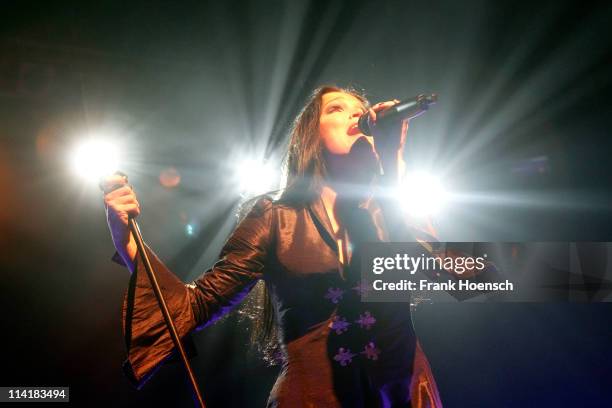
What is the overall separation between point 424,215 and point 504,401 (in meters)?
2.02

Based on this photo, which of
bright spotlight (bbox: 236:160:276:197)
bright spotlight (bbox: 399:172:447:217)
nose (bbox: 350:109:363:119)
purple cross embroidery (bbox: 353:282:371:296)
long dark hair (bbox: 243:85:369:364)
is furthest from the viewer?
bright spotlight (bbox: 236:160:276:197)

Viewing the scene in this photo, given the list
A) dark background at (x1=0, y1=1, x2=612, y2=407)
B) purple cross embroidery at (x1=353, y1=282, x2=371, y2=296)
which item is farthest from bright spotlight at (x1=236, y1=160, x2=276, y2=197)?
purple cross embroidery at (x1=353, y1=282, x2=371, y2=296)

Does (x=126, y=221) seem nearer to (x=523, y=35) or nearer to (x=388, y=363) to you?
(x=388, y=363)

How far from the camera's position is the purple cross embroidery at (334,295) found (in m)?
1.36

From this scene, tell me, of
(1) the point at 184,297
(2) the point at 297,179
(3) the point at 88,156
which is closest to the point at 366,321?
(1) the point at 184,297

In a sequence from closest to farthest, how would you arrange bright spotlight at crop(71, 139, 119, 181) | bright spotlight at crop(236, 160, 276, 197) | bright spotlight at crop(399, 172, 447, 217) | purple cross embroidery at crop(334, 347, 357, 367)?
purple cross embroidery at crop(334, 347, 357, 367) → bright spotlight at crop(71, 139, 119, 181) → bright spotlight at crop(399, 172, 447, 217) → bright spotlight at crop(236, 160, 276, 197)

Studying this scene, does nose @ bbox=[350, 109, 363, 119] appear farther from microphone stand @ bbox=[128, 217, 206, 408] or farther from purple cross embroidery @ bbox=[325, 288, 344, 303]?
microphone stand @ bbox=[128, 217, 206, 408]

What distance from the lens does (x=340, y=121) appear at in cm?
178

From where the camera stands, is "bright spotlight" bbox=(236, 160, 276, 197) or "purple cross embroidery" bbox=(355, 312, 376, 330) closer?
"purple cross embroidery" bbox=(355, 312, 376, 330)

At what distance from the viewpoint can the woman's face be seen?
67.9 inches

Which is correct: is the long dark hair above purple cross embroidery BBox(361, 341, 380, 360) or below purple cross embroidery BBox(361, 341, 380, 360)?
above

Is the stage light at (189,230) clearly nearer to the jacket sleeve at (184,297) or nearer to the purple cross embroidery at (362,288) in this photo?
the jacket sleeve at (184,297)

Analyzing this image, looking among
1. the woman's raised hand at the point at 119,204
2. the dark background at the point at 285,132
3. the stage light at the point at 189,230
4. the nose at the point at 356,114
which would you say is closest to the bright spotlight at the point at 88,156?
the dark background at the point at 285,132

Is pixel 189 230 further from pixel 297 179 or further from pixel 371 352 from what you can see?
pixel 371 352
